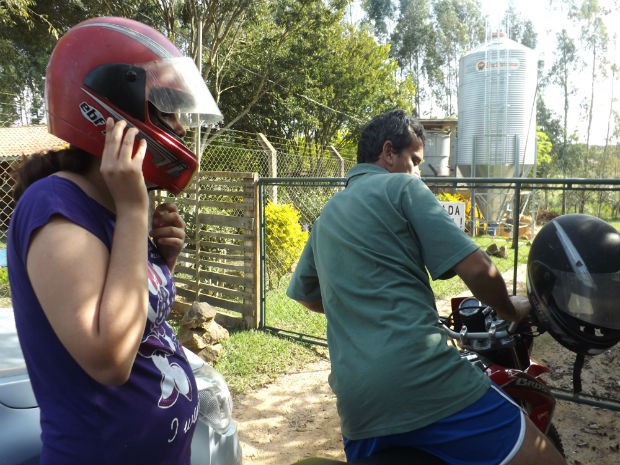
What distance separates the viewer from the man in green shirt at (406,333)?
1.62m

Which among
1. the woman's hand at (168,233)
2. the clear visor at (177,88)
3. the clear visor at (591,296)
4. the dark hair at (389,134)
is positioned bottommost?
the clear visor at (591,296)

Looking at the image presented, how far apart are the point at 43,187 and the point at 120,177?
170mm

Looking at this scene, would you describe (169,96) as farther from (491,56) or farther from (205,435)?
(491,56)

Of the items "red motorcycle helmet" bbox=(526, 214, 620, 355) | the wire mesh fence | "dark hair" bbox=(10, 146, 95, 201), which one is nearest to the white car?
"dark hair" bbox=(10, 146, 95, 201)

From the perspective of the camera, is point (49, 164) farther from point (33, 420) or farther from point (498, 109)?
point (498, 109)

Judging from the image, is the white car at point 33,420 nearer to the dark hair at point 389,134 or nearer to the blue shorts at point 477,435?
the blue shorts at point 477,435

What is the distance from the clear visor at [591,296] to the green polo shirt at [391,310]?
34 centimetres

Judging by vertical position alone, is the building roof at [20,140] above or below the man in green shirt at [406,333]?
above

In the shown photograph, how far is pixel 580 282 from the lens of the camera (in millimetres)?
1690

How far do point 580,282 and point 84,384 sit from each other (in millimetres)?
1455

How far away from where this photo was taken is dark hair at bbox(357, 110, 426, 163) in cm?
218

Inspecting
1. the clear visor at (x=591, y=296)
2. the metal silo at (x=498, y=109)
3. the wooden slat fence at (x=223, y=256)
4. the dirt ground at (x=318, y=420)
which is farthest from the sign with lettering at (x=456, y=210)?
the metal silo at (x=498, y=109)

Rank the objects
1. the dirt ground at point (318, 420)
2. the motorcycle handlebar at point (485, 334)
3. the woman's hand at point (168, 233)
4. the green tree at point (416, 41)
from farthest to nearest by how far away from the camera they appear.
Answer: the green tree at point (416, 41) < the dirt ground at point (318, 420) < the motorcycle handlebar at point (485, 334) < the woman's hand at point (168, 233)

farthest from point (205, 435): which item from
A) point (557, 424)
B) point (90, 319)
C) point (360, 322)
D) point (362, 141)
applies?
point (557, 424)
